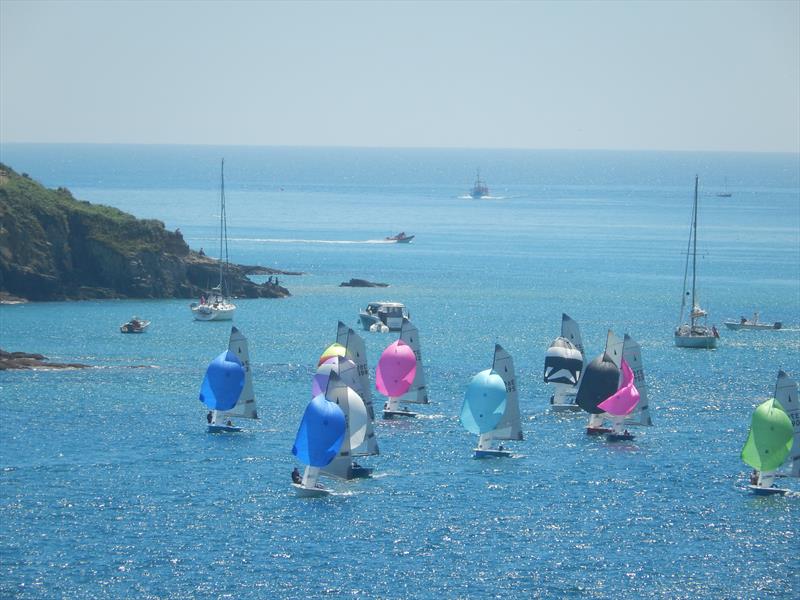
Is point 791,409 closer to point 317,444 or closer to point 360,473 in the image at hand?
point 360,473

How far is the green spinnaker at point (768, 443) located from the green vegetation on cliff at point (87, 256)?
8643 centimetres

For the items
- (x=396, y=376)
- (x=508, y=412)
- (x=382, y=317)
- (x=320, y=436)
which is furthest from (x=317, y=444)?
(x=382, y=317)

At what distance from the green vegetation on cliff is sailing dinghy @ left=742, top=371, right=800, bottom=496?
282 ft

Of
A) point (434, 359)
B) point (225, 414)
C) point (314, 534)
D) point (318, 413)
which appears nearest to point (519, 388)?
point (434, 359)

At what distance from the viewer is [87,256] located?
485 ft

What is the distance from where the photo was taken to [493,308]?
149 m

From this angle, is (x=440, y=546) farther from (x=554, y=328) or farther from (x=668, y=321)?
(x=668, y=321)

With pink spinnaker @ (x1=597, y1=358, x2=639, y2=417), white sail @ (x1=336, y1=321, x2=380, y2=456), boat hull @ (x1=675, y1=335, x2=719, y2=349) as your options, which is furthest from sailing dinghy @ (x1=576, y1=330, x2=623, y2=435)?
boat hull @ (x1=675, y1=335, x2=719, y2=349)

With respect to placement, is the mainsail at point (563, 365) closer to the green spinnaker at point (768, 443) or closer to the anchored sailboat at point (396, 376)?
the anchored sailboat at point (396, 376)

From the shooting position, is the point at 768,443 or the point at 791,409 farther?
the point at 791,409

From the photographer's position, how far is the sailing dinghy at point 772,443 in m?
71.7

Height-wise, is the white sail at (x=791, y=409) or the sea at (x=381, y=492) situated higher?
the white sail at (x=791, y=409)

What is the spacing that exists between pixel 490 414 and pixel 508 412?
154 centimetres

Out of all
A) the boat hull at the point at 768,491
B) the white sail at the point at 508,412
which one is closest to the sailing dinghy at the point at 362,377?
the white sail at the point at 508,412
